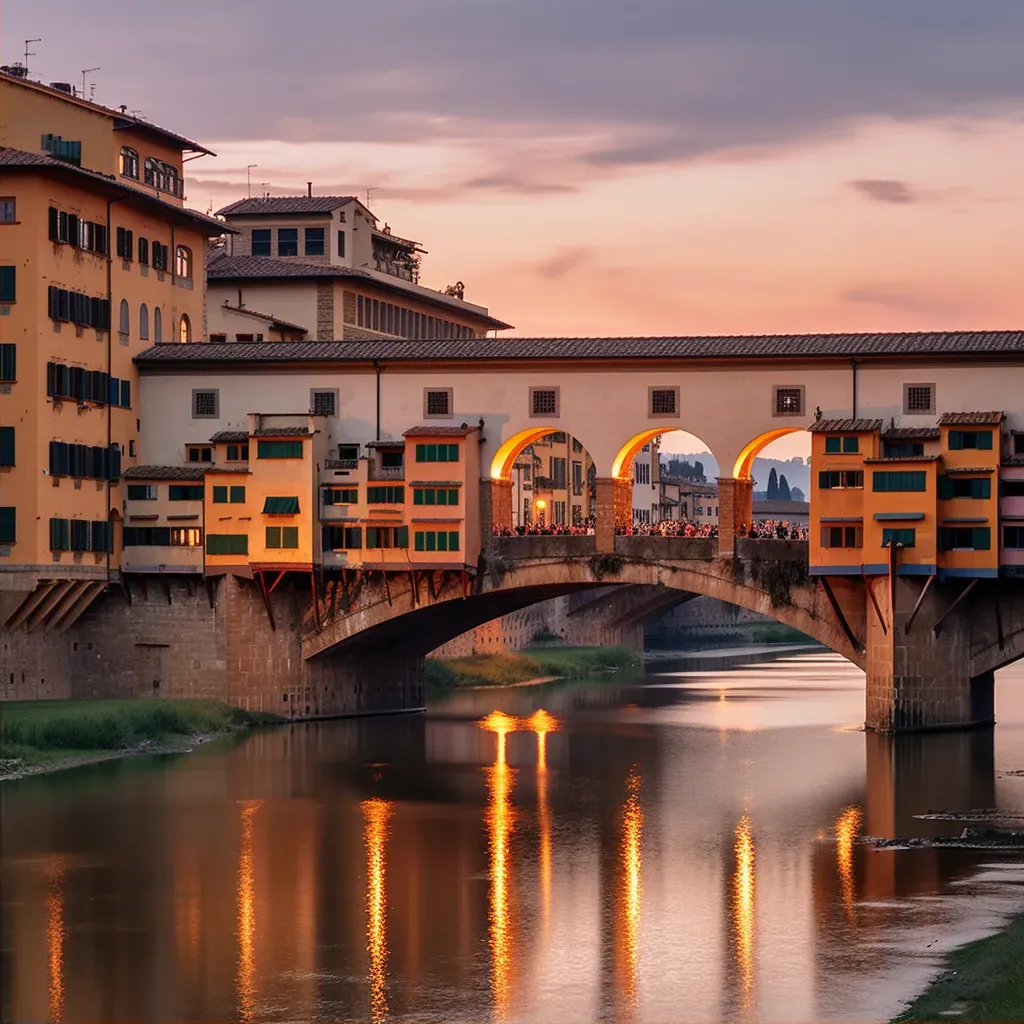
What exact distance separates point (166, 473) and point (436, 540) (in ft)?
34.9

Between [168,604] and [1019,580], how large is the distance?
104 feet

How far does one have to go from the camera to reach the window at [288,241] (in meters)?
116

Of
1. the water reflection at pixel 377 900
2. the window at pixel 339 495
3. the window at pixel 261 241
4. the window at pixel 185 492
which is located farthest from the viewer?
the window at pixel 261 241

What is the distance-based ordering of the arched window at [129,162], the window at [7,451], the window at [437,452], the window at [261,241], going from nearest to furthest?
1. the window at [7,451]
2. the window at [437,452]
3. the arched window at [129,162]
4. the window at [261,241]

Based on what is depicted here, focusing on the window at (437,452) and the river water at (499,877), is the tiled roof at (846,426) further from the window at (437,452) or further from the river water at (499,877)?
the window at (437,452)

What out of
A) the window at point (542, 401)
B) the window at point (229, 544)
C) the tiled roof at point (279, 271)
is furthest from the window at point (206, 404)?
the tiled roof at point (279, 271)

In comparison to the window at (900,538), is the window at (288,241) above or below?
above

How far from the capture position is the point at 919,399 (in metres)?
80.0

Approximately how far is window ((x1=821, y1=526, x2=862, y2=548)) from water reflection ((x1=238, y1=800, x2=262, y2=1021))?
985 inches

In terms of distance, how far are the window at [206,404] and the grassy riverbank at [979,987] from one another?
4954 cm

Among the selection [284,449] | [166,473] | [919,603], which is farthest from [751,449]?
[166,473]

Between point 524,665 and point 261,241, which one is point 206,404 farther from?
point 524,665

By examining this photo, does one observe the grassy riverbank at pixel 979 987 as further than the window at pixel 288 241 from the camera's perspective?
No

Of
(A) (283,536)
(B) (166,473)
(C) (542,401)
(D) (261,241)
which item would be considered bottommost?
(A) (283,536)
